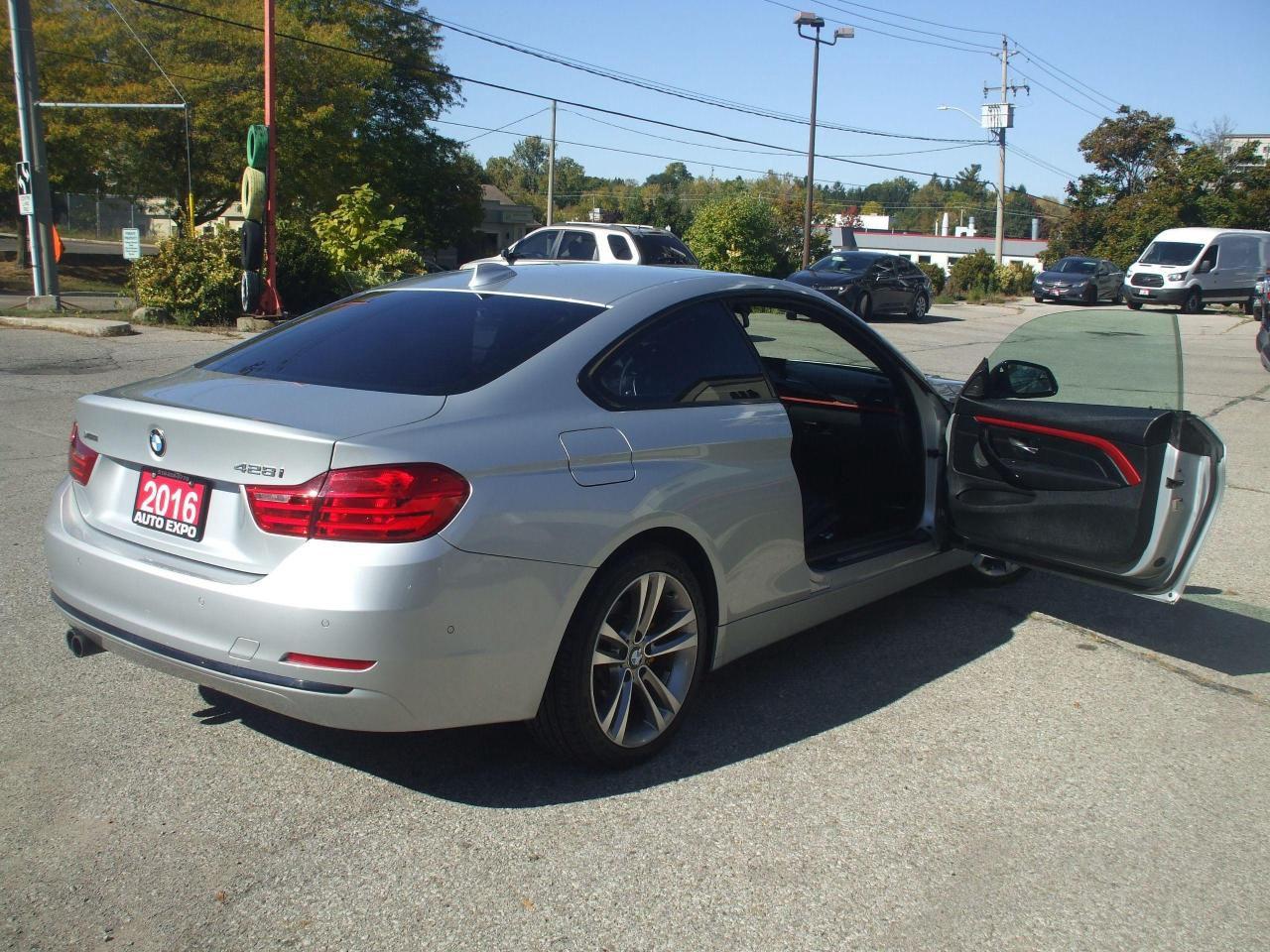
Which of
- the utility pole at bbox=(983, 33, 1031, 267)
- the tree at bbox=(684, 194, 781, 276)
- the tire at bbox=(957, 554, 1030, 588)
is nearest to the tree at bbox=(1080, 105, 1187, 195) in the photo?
the utility pole at bbox=(983, 33, 1031, 267)

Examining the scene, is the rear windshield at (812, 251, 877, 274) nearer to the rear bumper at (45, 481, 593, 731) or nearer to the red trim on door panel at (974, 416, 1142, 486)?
the red trim on door panel at (974, 416, 1142, 486)

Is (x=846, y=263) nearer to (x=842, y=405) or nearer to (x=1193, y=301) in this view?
(x=1193, y=301)

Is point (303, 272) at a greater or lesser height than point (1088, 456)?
greater

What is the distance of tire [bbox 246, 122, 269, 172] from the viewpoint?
16.9m

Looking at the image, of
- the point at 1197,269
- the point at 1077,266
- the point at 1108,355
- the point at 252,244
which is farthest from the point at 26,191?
the point at 1077,266

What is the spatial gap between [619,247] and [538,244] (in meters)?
1.89

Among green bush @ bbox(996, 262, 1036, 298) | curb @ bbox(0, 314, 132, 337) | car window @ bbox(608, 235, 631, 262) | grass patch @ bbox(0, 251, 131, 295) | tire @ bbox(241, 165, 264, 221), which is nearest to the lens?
curb @ bbox(0, 314, 132, 337)

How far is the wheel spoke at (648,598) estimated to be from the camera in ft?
11.5

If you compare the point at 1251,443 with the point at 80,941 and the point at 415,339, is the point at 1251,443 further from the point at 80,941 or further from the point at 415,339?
the point at 80,941

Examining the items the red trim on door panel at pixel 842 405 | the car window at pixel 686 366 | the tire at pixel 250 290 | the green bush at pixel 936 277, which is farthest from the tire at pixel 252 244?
the green bush at pixel 936 277

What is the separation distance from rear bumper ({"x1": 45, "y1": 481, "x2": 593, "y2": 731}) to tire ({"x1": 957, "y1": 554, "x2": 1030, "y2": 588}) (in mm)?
3049

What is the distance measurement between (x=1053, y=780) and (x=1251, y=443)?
28.2 feet

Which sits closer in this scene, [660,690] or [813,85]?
[660,690]

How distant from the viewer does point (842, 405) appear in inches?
213
